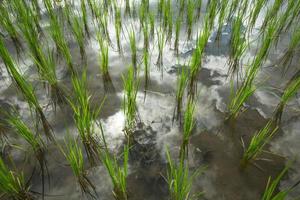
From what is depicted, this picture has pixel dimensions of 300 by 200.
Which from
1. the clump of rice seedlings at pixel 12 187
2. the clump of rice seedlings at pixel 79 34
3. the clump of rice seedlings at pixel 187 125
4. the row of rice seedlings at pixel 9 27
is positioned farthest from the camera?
the row of rice seedlings at pixel 9 27

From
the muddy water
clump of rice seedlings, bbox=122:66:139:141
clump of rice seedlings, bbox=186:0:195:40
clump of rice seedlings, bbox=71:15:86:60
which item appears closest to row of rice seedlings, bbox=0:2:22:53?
the muddy water

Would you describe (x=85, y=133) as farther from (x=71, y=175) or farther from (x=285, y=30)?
(x=285, y=30)

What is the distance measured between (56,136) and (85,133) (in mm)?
265

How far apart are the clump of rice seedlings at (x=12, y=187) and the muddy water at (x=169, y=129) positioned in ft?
0.25

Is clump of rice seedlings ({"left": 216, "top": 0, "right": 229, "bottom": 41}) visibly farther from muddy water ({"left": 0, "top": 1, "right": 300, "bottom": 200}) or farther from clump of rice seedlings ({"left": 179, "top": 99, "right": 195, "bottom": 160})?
clump of rice seedlings ({"left": 179, "top": 99, "right": 195, "bottom": 160})

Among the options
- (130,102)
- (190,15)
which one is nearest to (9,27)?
(130,102)

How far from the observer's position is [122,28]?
2588 millimetres

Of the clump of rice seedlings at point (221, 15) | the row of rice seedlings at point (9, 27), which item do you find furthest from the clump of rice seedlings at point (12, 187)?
the clump of rice seedlings at point (221, 15)

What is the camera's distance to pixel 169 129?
66.9 inches

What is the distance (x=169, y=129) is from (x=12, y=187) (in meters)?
0.94

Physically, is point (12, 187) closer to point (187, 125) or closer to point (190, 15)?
point (187, 125)

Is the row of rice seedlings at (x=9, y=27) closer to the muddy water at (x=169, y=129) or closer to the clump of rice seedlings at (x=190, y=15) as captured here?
the muddy water at (x=169, y=129)

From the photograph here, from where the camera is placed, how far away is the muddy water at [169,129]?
4.66 ft

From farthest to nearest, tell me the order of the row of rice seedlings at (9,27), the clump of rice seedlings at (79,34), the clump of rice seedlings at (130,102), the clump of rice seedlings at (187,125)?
the row of rice seedlings at (9,27) → the clump of rice seedlings at (79,34) → the clump of rice seedlings at (130,102) → the clump of rice seedlings at (187,125)
